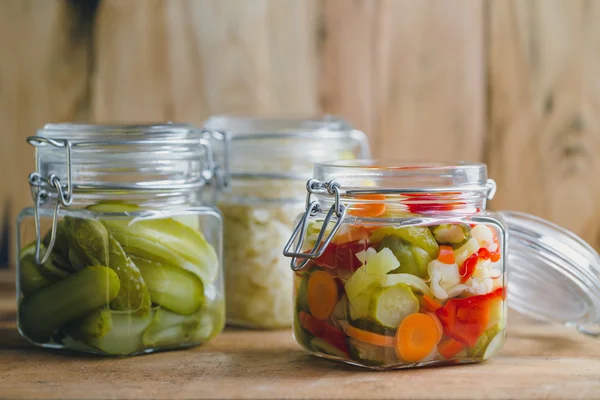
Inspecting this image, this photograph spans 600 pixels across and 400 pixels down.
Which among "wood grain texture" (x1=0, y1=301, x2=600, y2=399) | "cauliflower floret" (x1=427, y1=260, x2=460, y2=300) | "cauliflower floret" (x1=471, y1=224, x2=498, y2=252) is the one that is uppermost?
"cauliflower floret" (x1=471, y1=224, x2=498, y2=252)

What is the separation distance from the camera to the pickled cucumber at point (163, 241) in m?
0.87

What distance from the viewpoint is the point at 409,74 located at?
1.30 m

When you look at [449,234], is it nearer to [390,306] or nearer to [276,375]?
[390,306]

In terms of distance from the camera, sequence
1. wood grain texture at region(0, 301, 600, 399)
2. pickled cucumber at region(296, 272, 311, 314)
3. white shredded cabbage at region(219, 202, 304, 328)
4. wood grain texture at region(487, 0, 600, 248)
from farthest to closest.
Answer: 1. wood grain texture at region(487, 0, 600, 248)
2. white shredded cabbage at region(219, 202, 304, 328)
3. pickled cucumber at region(296, 272, 311, 314)
4. wood grain texture at region(0, 301, 600, 399)

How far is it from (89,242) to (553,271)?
0.52 m

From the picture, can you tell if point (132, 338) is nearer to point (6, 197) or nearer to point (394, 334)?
point (394, 334)

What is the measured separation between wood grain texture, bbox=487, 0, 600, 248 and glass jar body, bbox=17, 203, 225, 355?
60cm

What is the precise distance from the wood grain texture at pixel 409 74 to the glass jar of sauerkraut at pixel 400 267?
1.40ft

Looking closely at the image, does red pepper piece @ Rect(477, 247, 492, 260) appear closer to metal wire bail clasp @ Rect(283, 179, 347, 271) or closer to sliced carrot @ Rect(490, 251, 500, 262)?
sliced carrot @ Rect(490, 251, 500, 262)

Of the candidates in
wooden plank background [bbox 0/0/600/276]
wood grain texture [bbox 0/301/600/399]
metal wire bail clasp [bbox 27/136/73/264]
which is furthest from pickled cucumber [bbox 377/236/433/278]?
wooden plank background [bbox 0/0/600/276]

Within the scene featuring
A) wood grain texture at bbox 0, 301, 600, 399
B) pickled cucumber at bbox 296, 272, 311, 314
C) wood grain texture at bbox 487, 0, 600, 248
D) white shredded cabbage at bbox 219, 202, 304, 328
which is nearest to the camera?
wood grain texture at bbox 0, 301, 600, 399

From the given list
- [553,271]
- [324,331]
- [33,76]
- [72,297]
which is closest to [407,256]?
[324,331]

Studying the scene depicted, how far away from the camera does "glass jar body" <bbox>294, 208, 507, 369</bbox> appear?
0.79 m

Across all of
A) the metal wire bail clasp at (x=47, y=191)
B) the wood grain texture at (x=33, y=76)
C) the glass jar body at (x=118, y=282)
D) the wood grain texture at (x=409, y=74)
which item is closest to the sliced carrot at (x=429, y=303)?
the glass jar body at (x=118, y=282)
